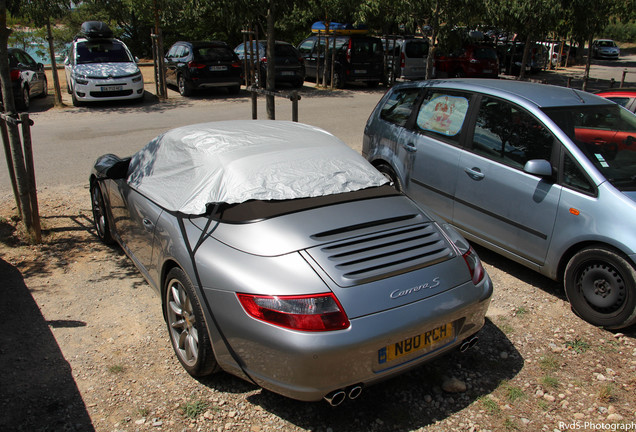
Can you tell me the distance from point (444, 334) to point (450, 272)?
38 centimetres

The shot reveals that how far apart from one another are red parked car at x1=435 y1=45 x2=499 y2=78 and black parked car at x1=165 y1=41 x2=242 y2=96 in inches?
351

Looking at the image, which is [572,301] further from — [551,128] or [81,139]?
[81,139]

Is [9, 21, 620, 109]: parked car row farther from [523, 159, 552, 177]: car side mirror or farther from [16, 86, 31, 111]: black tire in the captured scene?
[523, 159, 552, 177]: car side mirror

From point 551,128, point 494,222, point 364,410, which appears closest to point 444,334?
point 364,410

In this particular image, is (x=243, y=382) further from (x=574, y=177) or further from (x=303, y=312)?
(x=574, y=177)

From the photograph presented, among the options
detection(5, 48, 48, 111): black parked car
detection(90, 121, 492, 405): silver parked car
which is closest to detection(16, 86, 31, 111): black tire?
detection(5, 48, 48, 111): black parked car

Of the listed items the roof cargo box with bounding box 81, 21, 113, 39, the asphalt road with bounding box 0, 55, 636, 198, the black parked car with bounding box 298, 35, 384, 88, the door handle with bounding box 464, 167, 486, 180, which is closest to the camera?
the door handle with bounding box 464, 167, 486, 180

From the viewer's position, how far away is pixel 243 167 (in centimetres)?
361

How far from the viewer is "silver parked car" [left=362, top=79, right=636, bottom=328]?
404 centimetres

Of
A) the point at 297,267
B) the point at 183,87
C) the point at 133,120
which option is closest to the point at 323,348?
the point at 297,267

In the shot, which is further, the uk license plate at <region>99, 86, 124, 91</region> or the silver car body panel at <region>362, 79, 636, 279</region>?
the uk license plate at <region>99, 86, 124, 91</region>

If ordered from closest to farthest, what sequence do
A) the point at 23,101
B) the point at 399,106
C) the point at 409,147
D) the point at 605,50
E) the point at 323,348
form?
the point at 323,348
the point at 409,147
the point at 399,106
the point at 23,101
the point at 605,50

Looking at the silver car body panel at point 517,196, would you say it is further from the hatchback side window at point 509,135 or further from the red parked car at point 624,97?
the red parked car at point 624,97

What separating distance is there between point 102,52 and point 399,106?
11375mm
